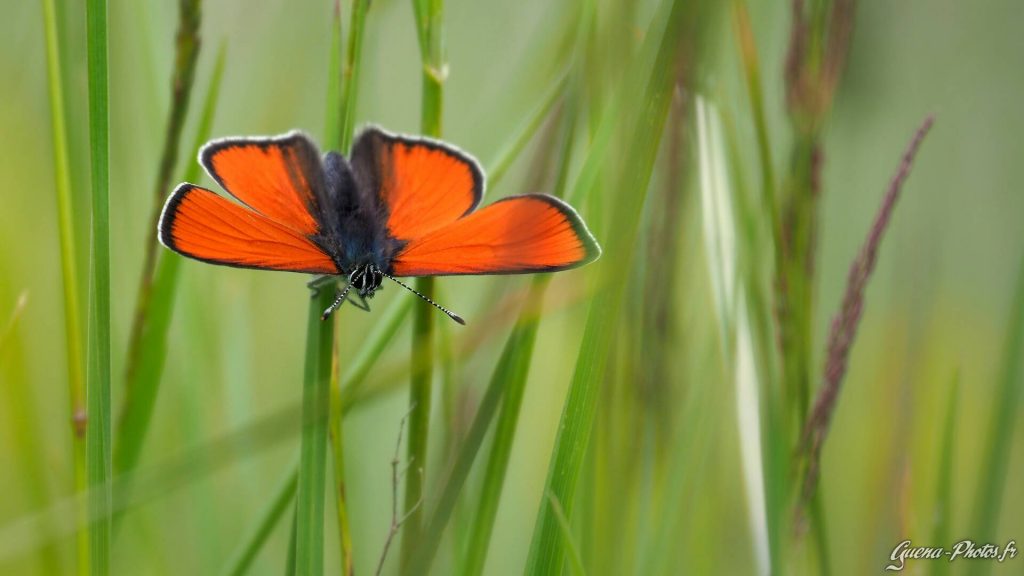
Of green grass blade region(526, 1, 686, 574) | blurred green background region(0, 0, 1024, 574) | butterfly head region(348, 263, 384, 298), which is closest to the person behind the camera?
green grass blade region(526, 1, 686, 574)

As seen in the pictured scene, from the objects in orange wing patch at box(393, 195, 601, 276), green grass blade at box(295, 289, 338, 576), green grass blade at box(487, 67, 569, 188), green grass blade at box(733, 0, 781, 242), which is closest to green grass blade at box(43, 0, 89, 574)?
green grass blade at box(295, 289, 338, 576)

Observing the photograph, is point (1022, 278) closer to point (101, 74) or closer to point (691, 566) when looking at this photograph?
point (691, 566)

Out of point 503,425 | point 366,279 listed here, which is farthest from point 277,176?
point 503,425

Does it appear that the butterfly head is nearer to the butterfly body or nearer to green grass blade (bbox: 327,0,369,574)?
the butterfly body

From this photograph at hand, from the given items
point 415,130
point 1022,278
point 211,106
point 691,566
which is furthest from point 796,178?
point 415,130

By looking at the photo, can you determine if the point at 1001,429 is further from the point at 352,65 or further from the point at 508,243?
the point at 352,65

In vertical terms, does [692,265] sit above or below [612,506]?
above
